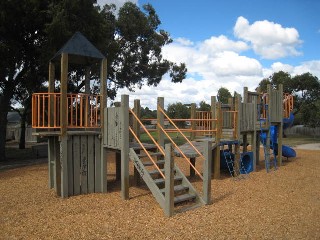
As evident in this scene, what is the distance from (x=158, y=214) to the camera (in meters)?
6.52


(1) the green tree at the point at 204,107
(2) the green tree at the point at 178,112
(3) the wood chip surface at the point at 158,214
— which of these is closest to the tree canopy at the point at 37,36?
(3) the wood chip surface at the point at 158,214

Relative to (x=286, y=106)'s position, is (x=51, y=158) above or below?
below

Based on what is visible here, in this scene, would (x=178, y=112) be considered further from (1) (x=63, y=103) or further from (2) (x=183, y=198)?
(2) (x=183, y=198)

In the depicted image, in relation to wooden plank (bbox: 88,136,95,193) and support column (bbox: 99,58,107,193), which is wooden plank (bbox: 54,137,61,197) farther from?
support column (bbox: 99,58,107,193)

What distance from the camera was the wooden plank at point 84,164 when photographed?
27.8 ft

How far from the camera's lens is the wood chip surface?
537cm

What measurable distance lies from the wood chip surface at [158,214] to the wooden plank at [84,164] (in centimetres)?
39

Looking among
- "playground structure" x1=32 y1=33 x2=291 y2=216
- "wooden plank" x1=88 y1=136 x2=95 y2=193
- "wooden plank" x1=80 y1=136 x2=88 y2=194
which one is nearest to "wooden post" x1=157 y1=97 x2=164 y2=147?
"playground structure" x1=32 y1=33 x2=291 y2=216

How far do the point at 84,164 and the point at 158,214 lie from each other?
2.84 meters

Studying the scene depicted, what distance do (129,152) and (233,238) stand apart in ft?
11.5

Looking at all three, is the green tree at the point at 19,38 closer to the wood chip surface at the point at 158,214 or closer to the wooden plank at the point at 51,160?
the wooden plank at the point at 51,160

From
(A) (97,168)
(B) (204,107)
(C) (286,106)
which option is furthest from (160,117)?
(B) (204,107)

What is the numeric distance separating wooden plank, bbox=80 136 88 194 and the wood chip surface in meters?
0.39

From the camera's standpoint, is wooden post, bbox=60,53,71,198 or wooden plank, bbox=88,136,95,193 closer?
wooden post, bbox=60,53,71,198
